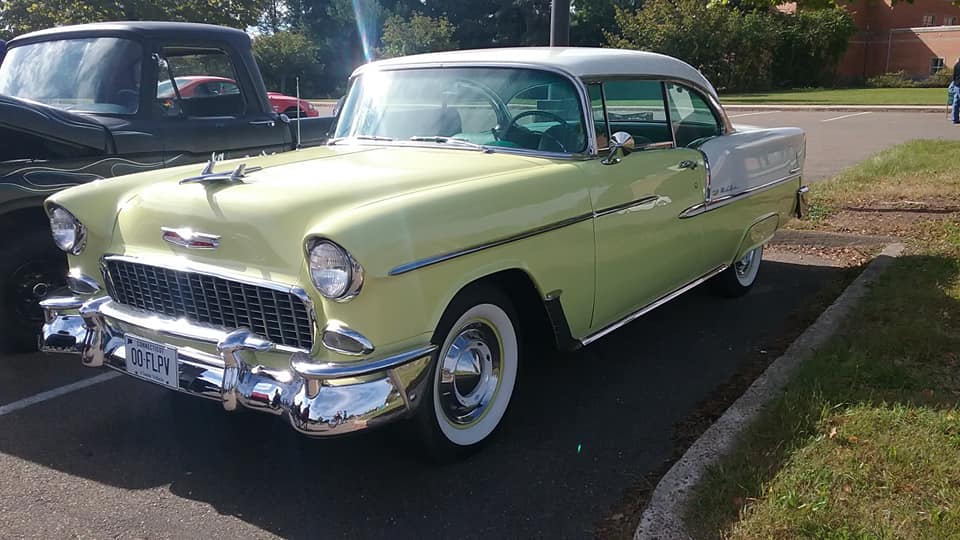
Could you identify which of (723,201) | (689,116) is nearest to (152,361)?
(723,201)

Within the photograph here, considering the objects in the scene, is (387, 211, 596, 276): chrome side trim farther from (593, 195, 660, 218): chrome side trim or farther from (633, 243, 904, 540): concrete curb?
(633, 243, 904, 540): concrete curb

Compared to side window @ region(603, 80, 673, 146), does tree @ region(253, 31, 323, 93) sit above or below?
above

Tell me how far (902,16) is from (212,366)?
2264 inches

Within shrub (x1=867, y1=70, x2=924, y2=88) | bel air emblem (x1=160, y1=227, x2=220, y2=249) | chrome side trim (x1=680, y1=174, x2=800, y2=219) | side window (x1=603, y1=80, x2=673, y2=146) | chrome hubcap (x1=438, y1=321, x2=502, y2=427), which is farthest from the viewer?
shrub (x1=867, y1=70, x2=924, y2=88)

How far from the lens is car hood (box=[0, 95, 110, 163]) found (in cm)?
420

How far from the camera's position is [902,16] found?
50.4 meters

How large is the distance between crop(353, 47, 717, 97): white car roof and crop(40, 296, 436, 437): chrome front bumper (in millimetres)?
1863

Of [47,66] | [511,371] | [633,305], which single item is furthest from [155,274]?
[47,66]

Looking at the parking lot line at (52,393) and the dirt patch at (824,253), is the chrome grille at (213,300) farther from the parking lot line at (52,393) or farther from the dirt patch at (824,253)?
the dirt patch at (824,253)

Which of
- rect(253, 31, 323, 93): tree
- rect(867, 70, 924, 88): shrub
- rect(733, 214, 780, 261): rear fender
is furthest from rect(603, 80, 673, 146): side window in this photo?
rect(867, 70, 924, 88): shrub

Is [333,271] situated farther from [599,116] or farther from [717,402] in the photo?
[717,402]

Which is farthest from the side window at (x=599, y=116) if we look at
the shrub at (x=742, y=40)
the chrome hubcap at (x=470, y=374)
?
the shrub at (x=742, y=40)

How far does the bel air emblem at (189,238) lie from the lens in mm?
2957

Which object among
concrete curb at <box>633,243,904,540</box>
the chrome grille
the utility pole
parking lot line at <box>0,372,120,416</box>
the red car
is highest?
the utility pole
